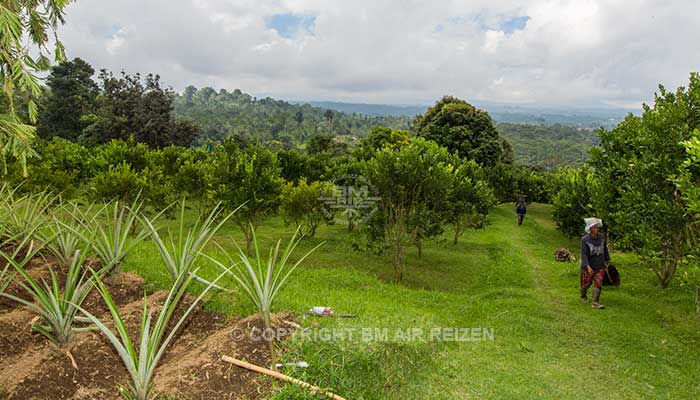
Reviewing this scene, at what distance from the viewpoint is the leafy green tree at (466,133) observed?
31.7 m

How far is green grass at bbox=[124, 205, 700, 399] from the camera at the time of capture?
4.14m

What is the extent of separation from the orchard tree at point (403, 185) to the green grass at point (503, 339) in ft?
5.97

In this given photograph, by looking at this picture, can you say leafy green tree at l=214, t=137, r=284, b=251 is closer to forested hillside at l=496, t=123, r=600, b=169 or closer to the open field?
the open field

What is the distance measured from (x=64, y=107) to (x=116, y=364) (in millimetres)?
48821

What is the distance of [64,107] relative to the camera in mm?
42156

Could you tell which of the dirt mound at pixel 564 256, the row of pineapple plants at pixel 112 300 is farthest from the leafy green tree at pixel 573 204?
the row of pineapple plants at pixel 112 300

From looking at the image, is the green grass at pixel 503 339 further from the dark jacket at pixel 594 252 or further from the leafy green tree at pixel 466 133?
the leafy green tree at pixel 466 133

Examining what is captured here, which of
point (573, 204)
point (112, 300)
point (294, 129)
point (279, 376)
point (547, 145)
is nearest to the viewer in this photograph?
point (279, 376)

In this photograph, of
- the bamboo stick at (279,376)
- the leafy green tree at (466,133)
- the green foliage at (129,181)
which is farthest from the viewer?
the leafy green tree at (466,133)

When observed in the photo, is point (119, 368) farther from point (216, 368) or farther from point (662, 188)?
point (662, 188)

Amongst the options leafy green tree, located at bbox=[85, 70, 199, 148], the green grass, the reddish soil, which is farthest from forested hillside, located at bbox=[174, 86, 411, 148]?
the reddish soil

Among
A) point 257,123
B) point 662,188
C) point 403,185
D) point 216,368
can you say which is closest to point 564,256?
point 662,188

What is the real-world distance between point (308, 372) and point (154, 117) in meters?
36.0

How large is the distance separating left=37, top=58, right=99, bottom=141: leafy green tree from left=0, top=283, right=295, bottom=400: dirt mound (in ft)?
152
